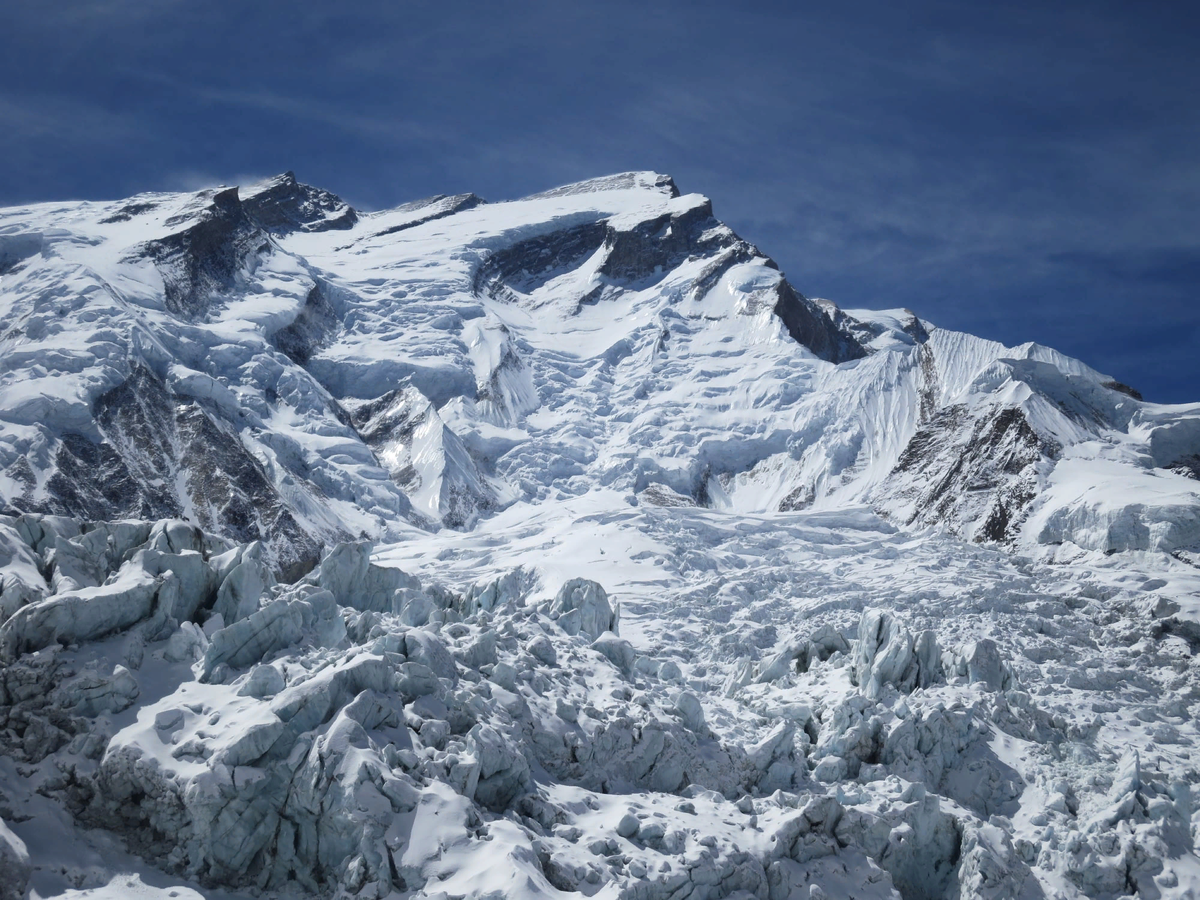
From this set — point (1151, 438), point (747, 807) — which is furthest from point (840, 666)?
point (1151, 438)

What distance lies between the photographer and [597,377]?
178 meters

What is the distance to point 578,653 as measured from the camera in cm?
4466

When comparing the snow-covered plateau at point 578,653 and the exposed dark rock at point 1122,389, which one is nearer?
the snow-covered plateau at point 578,653

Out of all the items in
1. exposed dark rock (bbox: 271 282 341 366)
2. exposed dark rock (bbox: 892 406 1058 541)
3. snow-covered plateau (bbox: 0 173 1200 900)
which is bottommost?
snow-covered plateau (bbox: 0 173 1200 900)

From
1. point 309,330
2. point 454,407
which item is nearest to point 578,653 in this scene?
point 454,407

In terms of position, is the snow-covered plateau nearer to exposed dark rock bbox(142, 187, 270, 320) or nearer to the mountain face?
the mountain face

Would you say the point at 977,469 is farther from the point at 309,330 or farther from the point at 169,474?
the point at 309,330

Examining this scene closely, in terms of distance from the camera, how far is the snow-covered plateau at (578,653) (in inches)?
1180

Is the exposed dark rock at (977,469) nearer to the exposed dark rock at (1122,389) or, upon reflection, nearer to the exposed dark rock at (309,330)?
the exposed dark rock at (1122,389)

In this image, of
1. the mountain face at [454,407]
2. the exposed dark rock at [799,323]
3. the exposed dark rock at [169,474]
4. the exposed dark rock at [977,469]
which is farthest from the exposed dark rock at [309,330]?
the exposed dark rock at [977,469]

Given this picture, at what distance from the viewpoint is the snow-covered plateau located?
2997 cm

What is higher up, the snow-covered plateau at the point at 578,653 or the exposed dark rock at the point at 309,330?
the exposed dark rock at the point at 309,330

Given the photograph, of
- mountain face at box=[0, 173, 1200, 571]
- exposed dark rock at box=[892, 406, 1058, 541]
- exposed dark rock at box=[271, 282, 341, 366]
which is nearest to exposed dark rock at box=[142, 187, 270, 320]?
mountain face at box=[0, 173, 1200, 571]

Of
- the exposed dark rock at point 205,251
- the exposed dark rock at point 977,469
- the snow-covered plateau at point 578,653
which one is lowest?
the snow-covered plateau at point 578,653
